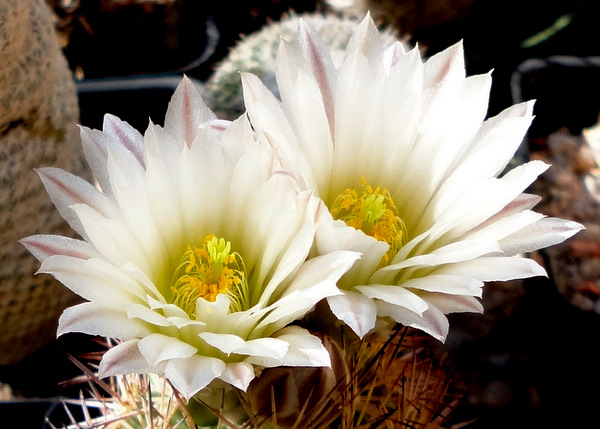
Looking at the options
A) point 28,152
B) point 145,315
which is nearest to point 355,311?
point 145,315

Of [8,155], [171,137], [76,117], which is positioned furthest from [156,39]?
[171,137]

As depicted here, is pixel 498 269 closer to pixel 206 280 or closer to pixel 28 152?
pixel 206 280

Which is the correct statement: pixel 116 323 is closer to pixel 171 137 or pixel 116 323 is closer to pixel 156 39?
pixel 171 137

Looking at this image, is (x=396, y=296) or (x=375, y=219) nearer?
(x=396, y=296)

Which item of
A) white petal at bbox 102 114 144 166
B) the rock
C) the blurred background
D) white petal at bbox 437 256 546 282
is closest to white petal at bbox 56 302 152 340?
white petal at bbox 102 114 144 166

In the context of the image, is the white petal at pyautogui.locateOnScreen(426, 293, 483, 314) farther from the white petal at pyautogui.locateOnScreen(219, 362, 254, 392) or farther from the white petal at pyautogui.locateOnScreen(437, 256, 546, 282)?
the white petal at pyautogui.locateOnScreen(219, 362, 254, 392)
